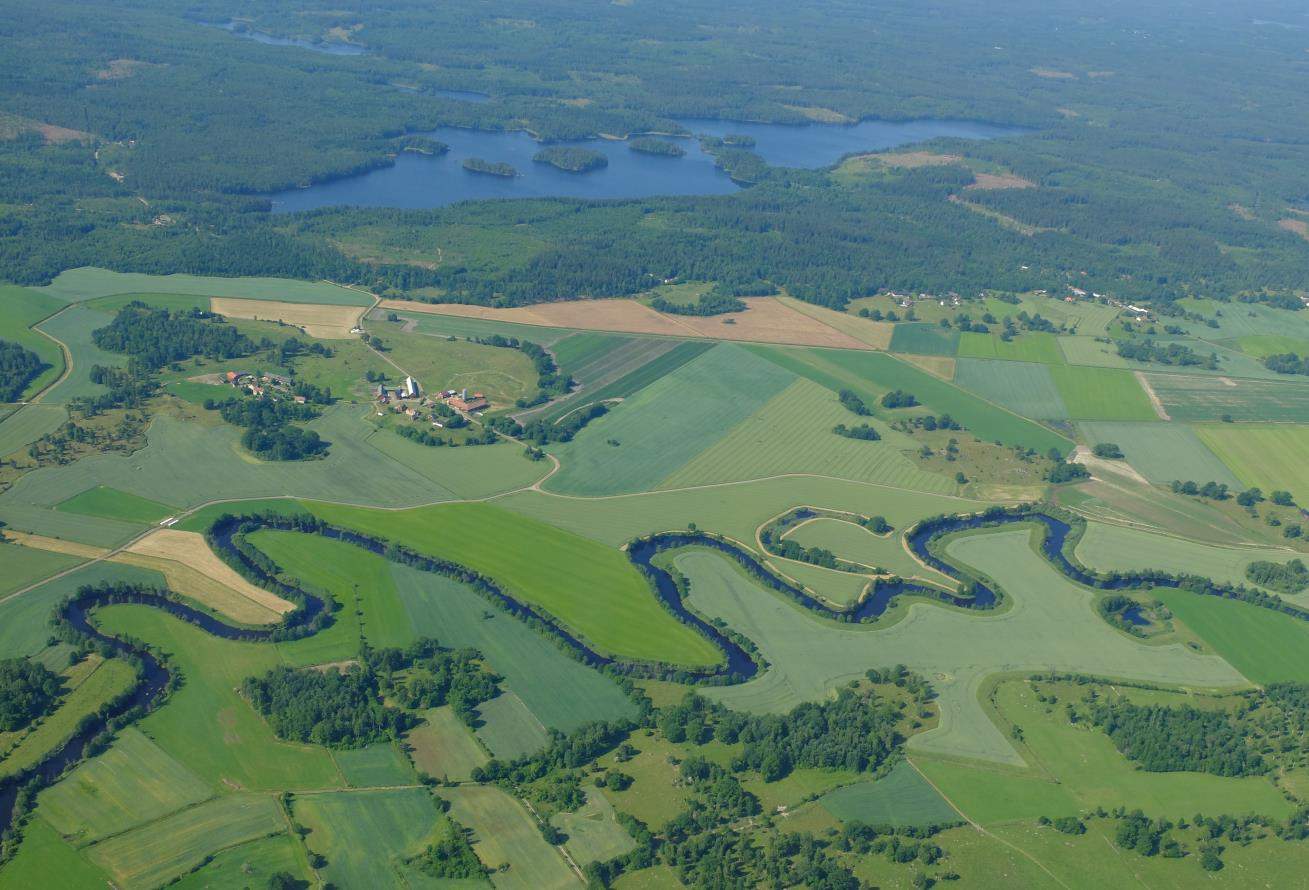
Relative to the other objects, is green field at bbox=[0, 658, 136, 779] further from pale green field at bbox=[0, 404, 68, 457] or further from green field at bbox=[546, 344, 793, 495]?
green field at bbox=[546, 344, 793, 495]

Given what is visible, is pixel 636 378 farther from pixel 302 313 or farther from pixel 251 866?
pixel 251 866

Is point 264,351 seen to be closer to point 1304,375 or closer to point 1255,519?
point 1255,519

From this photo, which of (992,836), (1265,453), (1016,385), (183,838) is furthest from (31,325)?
(1265,453)

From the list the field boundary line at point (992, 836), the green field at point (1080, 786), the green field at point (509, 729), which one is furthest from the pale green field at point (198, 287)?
the green field at point (1080, 786)

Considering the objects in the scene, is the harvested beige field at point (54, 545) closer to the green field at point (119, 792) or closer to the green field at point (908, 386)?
the green field at point (119, 792)

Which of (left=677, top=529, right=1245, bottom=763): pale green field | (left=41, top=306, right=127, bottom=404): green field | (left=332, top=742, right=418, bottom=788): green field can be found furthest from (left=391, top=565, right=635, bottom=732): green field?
(left=41, top=306, right=127, bottom=404): green field

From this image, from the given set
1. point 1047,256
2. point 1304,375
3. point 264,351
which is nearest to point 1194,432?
point 1304,375
